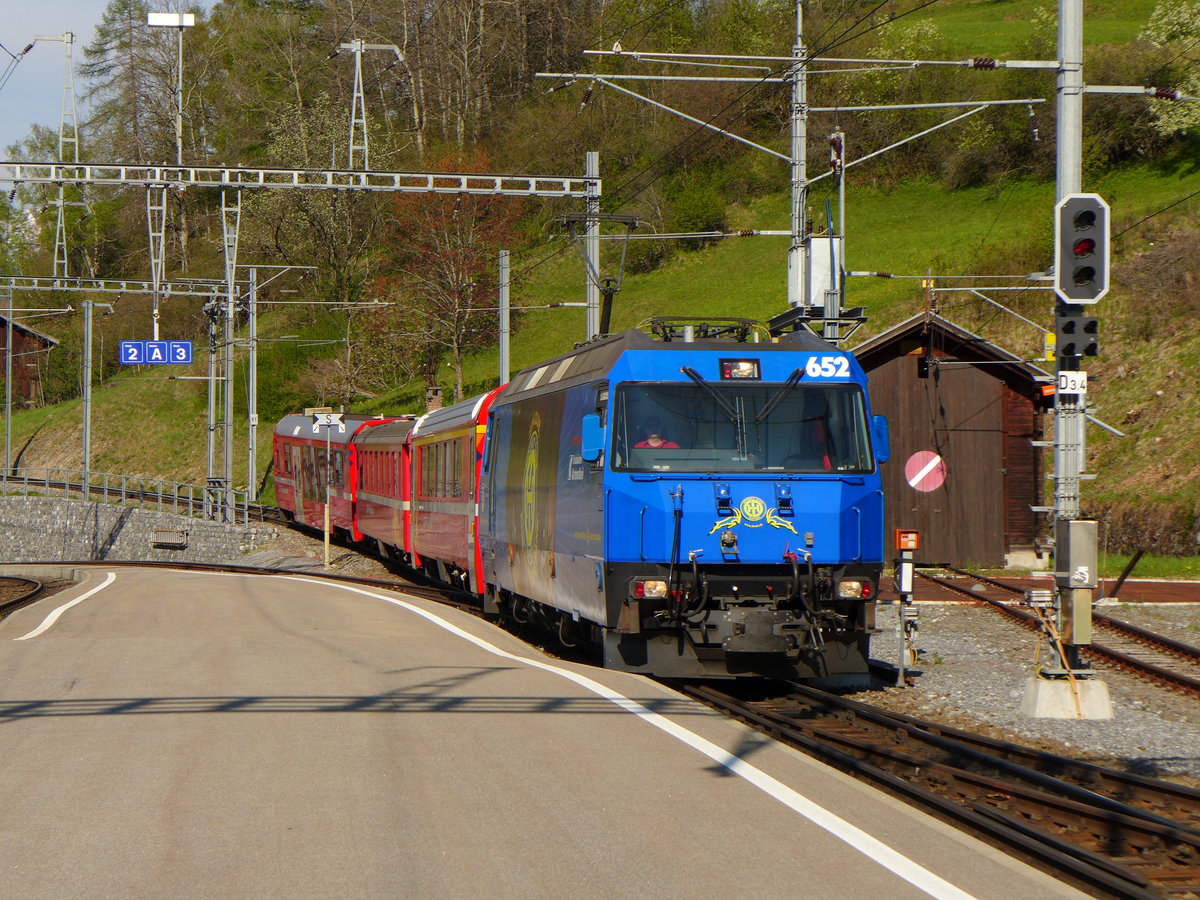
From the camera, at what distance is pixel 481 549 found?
64.8 ft

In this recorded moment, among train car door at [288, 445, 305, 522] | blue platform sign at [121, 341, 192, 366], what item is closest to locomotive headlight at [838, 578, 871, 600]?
train car door at [288, 445, 305, 522]

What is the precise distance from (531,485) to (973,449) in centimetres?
1769

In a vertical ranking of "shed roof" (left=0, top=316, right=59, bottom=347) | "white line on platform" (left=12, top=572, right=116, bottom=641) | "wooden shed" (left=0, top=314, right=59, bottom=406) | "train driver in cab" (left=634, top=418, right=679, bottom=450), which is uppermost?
"shed roof" (left=0, top=316, right=59, bottom=347)

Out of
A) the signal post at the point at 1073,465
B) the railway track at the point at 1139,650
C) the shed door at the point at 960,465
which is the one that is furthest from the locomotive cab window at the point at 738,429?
the shed door at the point at 960,465

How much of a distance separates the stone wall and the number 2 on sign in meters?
31.3

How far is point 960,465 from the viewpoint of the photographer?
31.0 metres

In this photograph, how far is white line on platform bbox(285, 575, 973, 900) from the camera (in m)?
5.59

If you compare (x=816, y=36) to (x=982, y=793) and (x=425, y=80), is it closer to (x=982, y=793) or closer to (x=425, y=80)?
(x=425, y=80)

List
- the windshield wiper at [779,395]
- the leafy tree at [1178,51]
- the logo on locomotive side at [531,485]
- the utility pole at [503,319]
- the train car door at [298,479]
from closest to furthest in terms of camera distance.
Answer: the windshield wiper at [779,395], the logo on locomotive side at [531,485], the utility pole at [503,319], the train car door at [298,479], the leafy tree at [1178,51]

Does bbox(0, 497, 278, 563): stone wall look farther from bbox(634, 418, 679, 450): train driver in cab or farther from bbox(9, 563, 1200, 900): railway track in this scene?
bbox(9, 563, 1200, 900): railway track

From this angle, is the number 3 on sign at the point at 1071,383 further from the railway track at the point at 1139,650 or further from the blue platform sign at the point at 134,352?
the blue platform sign at the point at 134,352

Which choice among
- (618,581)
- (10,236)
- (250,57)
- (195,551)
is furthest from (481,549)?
(10,236)

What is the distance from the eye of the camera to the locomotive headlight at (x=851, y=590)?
1201 centimetres

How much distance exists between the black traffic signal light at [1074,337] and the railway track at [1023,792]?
3472mm
